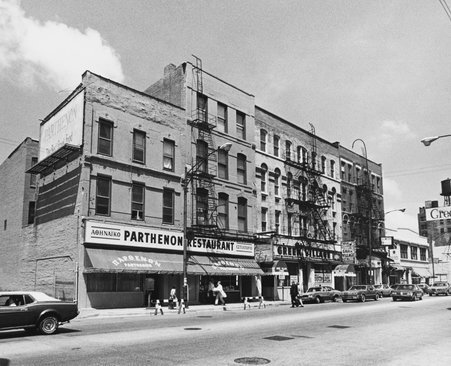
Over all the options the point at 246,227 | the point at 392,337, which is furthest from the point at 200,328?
the point at 246,227

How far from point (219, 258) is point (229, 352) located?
23.0 meters

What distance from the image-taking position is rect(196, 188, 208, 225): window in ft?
110

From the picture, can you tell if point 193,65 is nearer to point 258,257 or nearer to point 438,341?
point 258,257

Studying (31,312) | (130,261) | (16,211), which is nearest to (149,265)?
(130,261)

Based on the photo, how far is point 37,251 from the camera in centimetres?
3073

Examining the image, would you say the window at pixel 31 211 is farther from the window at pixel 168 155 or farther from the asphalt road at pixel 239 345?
the asphalt road at pixel 239 345

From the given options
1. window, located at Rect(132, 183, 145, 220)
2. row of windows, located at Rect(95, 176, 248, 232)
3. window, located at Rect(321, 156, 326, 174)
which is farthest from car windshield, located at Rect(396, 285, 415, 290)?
window, located at Rect(132, 183, 145, 220)

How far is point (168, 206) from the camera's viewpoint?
103ft

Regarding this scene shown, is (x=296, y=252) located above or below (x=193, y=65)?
below

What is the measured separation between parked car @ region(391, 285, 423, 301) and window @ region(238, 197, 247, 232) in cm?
1282

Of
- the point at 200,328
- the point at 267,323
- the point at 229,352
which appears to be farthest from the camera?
the point at 267,323

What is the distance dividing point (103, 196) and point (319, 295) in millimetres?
18948

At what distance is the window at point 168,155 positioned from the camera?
3203 cm

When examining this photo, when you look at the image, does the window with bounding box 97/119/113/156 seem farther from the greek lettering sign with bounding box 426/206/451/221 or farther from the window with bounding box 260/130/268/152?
the greek lettering sign with bounding box 426/206/451/221
